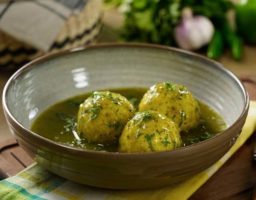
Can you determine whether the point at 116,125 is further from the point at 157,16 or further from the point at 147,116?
the point at 157,16

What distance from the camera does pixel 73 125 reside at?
4.63 ft

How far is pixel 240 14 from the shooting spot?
8.14 feet

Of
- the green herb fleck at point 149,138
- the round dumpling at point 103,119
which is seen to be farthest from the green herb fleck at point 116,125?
the green herb fleck at point 149,138

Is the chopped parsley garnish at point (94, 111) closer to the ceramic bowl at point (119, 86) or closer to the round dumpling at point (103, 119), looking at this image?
the round dumpling at point (103, 119)

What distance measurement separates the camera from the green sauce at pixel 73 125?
1.33 meters

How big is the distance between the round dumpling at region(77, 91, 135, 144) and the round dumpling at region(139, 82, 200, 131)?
6cm

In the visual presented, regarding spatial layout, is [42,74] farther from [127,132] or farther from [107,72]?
[127,132]

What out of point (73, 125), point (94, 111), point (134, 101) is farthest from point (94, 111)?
point (134, 101)

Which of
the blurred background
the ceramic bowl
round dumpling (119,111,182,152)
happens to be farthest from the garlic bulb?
round dumpling (119,111,182,152)

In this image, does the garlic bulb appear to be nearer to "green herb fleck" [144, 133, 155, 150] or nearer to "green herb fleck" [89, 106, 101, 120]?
"green herb fleck" [89, 106, 101, 120]

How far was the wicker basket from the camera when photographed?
2.03 meters

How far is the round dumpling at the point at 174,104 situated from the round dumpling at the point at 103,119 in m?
0.06

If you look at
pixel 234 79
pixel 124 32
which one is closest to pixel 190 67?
pixel 234 79

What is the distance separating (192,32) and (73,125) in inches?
40.8
